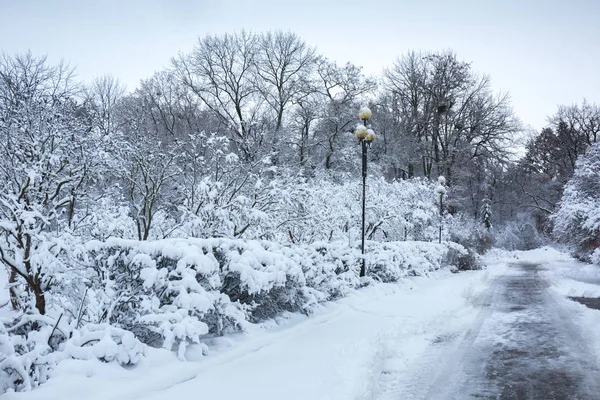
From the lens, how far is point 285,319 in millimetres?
7902

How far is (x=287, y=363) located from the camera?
5559 mm

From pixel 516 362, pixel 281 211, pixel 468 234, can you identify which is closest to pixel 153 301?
pixel 516 362

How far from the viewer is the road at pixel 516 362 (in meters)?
4.74

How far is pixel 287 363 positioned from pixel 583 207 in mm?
17107

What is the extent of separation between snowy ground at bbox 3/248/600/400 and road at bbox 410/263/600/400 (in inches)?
0.9

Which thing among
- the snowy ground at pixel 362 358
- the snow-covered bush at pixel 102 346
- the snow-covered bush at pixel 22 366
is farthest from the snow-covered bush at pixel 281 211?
the snow-covered bush at pixel 22 366

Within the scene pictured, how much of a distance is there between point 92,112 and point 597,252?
17.9 meters

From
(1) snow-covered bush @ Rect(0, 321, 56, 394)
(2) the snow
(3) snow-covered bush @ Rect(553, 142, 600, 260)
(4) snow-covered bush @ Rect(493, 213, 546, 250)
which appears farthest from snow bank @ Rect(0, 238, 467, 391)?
(4) snow-covered bush @ Rect(493, 213, 546, 250)

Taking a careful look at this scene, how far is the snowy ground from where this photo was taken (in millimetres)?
4426

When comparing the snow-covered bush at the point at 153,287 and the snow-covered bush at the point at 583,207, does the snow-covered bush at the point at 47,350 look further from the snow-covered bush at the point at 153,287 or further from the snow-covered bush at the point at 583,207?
the snow-covered bush at the point at 583,207

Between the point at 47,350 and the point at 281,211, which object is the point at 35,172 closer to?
the point at 47,350

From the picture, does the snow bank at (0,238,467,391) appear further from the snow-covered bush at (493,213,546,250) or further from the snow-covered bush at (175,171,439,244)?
the snow-covered bush at (493,213,546,250)

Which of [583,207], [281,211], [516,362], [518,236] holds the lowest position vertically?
[516,362]

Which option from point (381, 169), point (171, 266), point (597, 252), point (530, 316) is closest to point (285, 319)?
point (171, 266)
